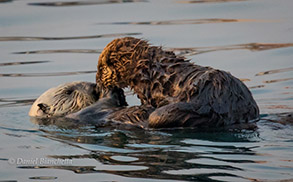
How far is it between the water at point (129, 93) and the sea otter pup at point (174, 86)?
0.56 ft

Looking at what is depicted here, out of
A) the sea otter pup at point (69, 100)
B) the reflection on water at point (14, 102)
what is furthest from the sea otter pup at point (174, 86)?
the reflection on water at point (14, 102)

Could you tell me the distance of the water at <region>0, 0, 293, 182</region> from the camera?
5.11 metres

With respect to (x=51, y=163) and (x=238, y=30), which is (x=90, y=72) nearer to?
(x=238, y=30)

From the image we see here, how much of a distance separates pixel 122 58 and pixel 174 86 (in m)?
0.65

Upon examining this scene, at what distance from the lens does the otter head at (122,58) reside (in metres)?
6.62

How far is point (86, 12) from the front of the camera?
12.7m

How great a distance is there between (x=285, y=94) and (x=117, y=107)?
2.56 m

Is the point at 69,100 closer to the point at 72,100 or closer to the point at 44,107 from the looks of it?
the point at 72,100

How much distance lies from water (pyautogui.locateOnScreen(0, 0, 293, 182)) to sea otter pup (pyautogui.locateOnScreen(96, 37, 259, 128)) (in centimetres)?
17

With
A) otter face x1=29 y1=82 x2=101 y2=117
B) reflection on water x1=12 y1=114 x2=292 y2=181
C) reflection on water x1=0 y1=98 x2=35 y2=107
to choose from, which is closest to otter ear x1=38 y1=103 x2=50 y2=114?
otter face x1=29 y1=82 x2=101 y2=117

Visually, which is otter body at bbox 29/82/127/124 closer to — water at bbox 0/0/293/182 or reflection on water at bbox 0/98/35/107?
water at bbox 0/0/293/182

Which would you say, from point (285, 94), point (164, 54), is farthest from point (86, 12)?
point (164, 54)

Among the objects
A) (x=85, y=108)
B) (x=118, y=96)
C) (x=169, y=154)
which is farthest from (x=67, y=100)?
(x=169, y=154)

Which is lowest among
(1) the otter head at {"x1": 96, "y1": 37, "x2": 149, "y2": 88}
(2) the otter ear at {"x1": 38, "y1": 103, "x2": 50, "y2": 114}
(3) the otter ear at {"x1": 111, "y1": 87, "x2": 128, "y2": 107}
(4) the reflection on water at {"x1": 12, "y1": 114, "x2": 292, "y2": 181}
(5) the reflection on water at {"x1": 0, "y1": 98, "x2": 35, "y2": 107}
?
(4) the reflection on water at {"x1": 12, "y1": 114, "x2": 292, "y2": 181}
